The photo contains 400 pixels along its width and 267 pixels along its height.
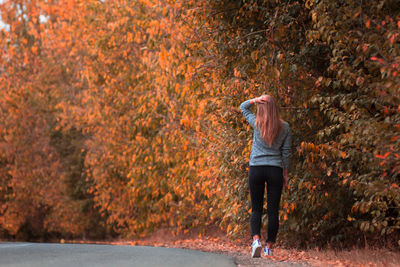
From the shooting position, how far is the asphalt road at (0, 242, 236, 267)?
21.5 ft

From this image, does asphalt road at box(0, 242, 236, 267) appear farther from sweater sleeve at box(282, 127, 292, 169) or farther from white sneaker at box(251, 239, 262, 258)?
sweater sleeve at box(282, 127, 292, 169)

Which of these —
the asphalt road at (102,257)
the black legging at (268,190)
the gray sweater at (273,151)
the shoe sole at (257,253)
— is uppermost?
the gray sweater at (273,151)

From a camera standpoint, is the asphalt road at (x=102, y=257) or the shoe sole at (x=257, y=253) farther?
the shoe sole at (x=257, y=253)

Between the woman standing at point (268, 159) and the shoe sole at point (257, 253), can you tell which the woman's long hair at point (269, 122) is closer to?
the woman standing at point (268, 159)

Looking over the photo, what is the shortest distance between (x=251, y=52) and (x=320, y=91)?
118 cm

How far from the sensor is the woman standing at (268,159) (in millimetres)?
7148

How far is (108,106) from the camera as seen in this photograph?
18.2 m

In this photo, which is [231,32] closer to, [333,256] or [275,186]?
[275,186]

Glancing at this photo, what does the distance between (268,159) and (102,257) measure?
2283 mm

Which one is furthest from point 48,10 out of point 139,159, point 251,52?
point 251,52

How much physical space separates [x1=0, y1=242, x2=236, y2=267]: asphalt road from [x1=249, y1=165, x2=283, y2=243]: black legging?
595mm

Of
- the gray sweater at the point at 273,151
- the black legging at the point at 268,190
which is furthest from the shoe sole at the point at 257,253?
the gray sweater at the point at 273,151

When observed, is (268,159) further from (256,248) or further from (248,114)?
(256,248)

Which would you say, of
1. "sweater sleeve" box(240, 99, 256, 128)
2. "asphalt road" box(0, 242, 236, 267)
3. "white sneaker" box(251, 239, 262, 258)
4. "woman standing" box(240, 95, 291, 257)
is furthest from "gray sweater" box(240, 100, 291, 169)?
"asphalt road" box(0, 242, 236, 267)
